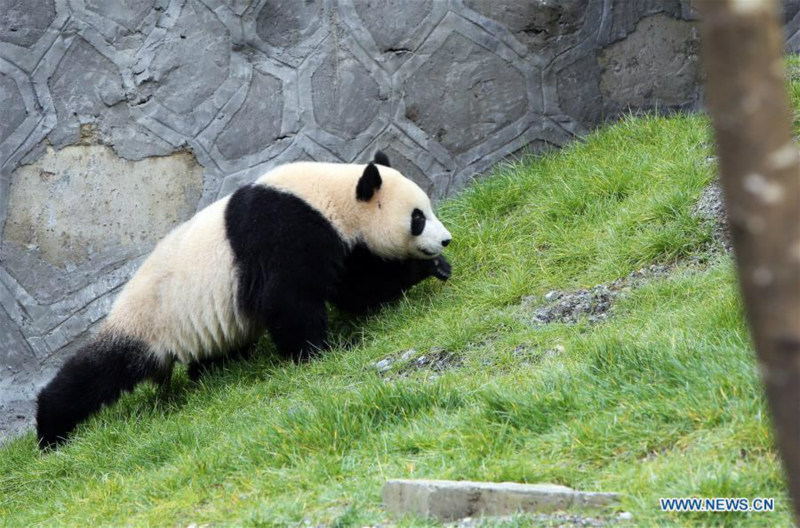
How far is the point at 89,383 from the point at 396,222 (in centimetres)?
219

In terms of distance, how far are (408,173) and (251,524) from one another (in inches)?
186

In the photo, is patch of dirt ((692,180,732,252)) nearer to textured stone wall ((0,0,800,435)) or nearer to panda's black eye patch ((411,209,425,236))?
panda's black eye patch ((411,209,425,236))

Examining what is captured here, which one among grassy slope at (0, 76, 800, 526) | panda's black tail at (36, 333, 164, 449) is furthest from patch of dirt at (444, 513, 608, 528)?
panda's black tail at (36, 333, 164, 449)

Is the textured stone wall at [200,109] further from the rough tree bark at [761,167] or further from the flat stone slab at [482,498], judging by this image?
the rough tree bark at [761,167]

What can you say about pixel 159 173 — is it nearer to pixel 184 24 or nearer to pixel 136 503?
pixel 184 24

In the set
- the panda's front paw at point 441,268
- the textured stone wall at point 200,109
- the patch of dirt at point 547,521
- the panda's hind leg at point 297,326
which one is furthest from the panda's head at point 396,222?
the patch of dirt at point 547,521

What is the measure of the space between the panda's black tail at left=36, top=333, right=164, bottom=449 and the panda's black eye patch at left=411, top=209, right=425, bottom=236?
1.88m

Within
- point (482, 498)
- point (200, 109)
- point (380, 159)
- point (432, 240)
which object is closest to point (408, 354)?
point (432, 240)

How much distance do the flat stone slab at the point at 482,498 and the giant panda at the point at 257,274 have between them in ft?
9.36

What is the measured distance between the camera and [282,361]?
655 centimetres

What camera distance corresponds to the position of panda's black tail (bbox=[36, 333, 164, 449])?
251 inches

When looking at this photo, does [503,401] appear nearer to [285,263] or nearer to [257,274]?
[285,263]

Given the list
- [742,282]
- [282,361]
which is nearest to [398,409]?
[282,361]

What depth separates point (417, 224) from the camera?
673cm
